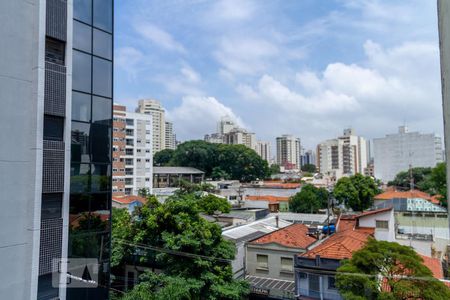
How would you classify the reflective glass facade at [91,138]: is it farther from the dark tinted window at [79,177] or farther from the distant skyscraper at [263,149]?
the distant skyscraper at [263,149]

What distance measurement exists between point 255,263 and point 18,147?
13.5m

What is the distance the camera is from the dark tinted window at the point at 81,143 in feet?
27.7

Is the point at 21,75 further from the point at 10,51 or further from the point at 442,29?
the point at 442,29

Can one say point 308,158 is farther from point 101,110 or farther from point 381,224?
point 101,110

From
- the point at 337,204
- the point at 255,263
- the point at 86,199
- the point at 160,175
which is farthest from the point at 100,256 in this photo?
the point at 160,175

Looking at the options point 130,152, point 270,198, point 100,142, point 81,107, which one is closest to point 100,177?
point 100,142

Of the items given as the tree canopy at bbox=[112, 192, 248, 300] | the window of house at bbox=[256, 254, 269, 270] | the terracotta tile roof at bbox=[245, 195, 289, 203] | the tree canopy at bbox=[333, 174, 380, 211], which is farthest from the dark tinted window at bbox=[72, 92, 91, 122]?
the terracotta tile roof at bbox=[245, 195, 289, 203]

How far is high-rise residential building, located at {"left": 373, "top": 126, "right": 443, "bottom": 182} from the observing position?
8194 centimetres

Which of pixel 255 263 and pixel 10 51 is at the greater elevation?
pixel 10 51

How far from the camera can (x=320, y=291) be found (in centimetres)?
1427

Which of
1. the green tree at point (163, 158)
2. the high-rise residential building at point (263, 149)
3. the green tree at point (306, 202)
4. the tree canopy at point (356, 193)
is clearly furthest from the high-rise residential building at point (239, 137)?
the tree canopy at point (356, 193)

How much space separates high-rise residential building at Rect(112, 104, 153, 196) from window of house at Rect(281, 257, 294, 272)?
3864 cm

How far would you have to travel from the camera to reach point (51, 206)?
8.04m

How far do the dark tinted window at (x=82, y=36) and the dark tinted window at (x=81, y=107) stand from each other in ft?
4.20
